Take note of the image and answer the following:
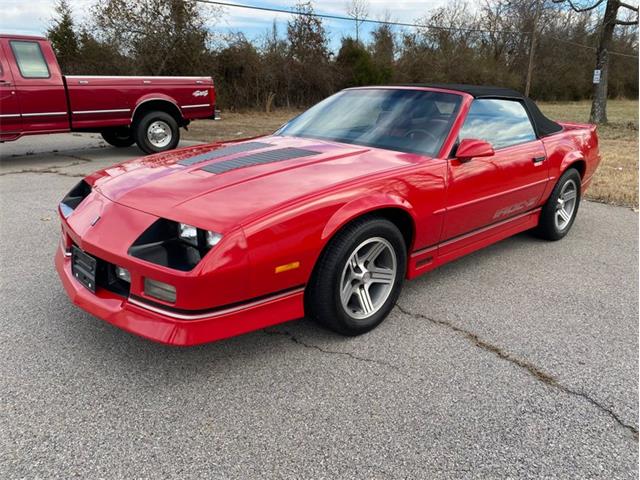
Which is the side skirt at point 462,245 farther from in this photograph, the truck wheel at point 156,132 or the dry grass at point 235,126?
the dry grass at point 235,126

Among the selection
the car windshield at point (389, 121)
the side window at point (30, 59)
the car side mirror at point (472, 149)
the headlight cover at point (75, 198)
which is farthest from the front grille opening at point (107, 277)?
the side window at point (30, 59)

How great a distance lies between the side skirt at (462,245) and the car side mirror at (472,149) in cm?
59

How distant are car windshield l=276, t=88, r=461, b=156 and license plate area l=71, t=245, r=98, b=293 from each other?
1852mm

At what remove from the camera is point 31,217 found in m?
4.97

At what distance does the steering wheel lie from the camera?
332 cm

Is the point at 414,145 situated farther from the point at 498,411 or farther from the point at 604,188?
the point at 604,188

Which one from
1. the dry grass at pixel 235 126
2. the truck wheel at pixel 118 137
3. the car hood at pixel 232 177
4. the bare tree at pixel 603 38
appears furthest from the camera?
the bare tree at pixel 603 38

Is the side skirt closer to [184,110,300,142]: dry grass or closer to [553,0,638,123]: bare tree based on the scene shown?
[184,110,300,142]: dry grass

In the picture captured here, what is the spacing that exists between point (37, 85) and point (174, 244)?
274 inches

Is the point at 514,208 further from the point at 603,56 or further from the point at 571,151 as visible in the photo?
the point at 603,56

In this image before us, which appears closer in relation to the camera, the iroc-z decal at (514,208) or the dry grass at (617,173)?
the iroc-z decal at (514,208)

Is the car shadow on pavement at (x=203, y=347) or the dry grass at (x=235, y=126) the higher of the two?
the dry grass at (x=235, y=126)

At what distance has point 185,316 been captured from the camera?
2164mm

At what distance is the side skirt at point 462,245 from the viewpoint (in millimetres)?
3162
